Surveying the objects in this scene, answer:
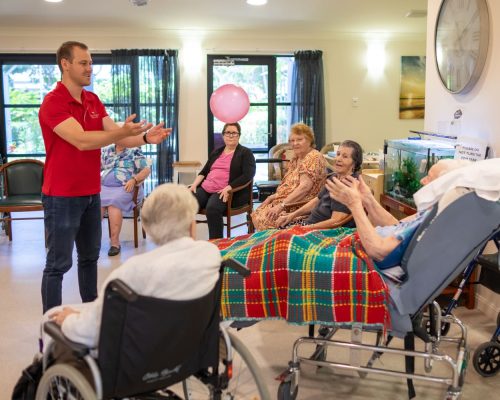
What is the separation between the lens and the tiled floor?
2.53m

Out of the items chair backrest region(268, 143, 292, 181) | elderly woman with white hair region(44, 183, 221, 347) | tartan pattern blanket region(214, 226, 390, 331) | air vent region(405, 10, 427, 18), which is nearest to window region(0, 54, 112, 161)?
chair backrest region(268, 143, 292, 181)

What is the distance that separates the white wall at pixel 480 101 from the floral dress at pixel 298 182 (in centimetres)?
87

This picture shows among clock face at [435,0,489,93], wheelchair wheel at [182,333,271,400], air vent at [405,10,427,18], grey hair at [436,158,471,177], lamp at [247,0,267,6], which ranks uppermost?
lamp at [247,0,267,6]

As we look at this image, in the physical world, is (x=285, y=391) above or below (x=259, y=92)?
below

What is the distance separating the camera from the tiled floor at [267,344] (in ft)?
8.31

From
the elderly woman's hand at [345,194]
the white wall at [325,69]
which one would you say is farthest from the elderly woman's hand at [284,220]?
the white wall at [325,69]

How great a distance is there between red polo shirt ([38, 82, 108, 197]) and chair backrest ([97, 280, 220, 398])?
1296mm

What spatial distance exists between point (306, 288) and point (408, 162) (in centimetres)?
206

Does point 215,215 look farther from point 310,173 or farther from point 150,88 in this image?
point 150,88

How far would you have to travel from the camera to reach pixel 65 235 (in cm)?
272

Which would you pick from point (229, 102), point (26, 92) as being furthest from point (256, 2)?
point (26, 92)

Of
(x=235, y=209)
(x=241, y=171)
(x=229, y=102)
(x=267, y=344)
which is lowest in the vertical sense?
(x=267, y=344)

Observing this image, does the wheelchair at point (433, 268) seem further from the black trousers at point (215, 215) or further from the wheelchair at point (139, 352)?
the black trousers at point (215, 215)

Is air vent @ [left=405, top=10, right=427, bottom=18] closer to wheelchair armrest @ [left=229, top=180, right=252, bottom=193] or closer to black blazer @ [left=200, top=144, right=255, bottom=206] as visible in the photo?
black blazer @ [left=200, top=144, right=255, bottom=206]
